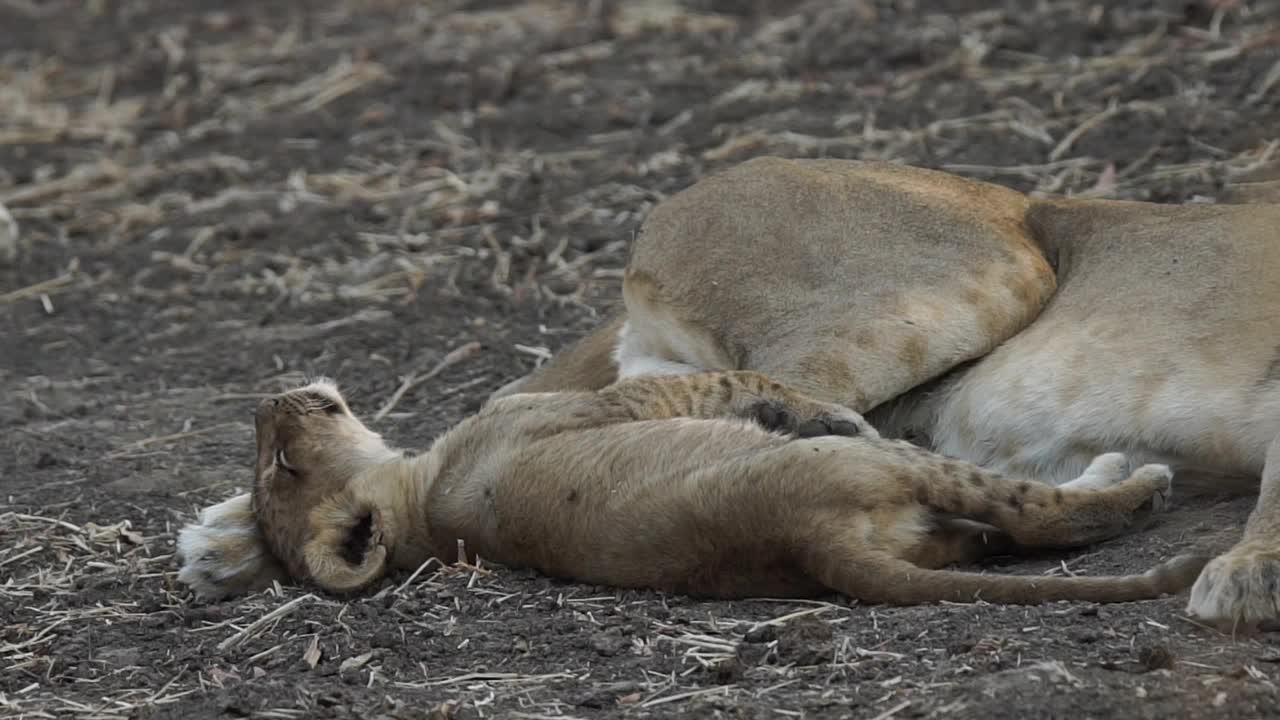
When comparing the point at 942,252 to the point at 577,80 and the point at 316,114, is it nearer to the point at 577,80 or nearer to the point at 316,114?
the point at 577,80

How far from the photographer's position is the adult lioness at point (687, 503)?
409cm

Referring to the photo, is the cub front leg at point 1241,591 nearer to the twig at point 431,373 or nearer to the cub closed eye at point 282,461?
the cub closed eye at point 282,461

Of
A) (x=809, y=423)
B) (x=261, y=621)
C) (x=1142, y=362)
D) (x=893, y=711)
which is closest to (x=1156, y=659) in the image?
(x=893, y=711)

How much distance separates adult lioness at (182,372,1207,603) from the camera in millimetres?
4090

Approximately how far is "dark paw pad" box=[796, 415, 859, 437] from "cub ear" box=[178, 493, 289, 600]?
1.28m

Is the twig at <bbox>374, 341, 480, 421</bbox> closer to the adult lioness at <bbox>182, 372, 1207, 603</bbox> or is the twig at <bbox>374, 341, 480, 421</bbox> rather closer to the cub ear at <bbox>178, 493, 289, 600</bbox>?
the adult lioness at <bbox>182, 372, 1207, 603</bbox>

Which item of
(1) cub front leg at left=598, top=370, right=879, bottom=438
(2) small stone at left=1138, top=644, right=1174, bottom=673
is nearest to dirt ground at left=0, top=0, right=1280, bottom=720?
(2) small stone at left=1138, top=644, right=1174, bottom=673

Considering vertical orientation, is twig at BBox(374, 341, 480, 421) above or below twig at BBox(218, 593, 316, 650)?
below

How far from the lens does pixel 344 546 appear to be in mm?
4750

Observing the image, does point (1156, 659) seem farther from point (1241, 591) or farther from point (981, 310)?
point (981, 310)

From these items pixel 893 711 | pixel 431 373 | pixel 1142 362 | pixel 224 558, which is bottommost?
pixel 431 373

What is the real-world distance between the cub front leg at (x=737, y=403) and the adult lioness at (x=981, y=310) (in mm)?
112

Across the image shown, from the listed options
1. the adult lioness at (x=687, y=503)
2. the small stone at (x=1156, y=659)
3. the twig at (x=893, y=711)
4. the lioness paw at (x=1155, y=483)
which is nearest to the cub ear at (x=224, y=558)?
the adult lioness at (x=687, y=503)

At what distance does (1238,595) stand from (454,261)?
4.29 meters
